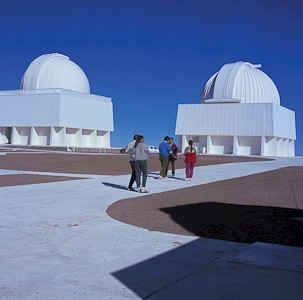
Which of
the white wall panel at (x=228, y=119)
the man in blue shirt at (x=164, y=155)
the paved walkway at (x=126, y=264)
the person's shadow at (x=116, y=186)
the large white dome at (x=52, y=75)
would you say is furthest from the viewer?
the large white dome at (x=52, y=75)

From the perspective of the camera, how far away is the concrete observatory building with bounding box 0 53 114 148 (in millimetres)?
63000

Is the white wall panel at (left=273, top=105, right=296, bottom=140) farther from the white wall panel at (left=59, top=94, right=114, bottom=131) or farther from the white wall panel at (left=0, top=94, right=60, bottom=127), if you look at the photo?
the white wall panel at (left=0, top=94, right=60, bottom=127)

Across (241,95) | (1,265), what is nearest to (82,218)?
(1,265)

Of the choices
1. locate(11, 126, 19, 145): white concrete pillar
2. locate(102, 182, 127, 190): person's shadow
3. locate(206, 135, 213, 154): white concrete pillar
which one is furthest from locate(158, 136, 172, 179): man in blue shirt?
locate(11, 126, 19, 145): white concrete pillar

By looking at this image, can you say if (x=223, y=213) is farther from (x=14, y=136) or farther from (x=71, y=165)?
(x=14, y=136)

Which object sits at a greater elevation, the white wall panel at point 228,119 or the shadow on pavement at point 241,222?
the white wall panel at point 228,119

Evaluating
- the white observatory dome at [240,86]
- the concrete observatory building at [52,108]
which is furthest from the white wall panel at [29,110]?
the white observatory dome at [240,86]

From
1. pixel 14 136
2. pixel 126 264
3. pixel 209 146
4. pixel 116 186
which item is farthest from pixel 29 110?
pixel 126 264

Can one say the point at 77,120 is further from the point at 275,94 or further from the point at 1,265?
the point at 1,265

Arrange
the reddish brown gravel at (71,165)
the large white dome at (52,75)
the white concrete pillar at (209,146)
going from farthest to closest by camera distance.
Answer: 1. the large white dome at (52,75)
2. the white concrete pillar at (209,146)
3. the reddish brown gravel at (71,165)

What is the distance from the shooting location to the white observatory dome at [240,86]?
61812mm

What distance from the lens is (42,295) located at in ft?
13.2

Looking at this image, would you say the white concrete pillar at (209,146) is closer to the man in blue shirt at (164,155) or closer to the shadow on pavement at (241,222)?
the man in blue shirt at (164,155)

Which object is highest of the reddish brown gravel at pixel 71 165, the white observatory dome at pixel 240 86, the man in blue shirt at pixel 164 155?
the white observatory dome at pixel 240 86
